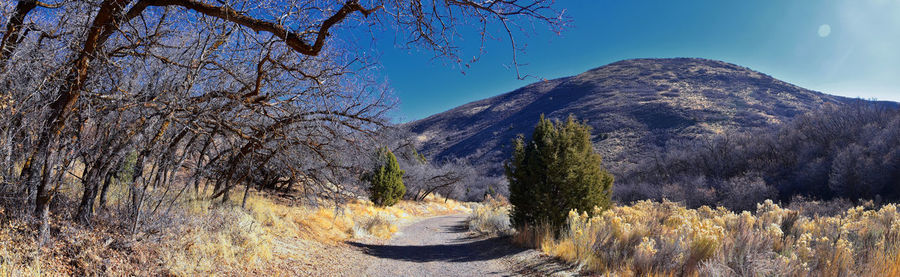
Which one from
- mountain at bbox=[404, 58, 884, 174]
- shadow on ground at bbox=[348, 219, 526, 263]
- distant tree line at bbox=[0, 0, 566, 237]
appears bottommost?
shadow on ground at bbox=[348, 219, 526, 263]

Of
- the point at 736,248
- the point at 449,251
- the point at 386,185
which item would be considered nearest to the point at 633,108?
the point at 386,185

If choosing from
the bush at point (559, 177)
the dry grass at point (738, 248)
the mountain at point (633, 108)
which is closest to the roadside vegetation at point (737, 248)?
the dry grass at point (738, 248)

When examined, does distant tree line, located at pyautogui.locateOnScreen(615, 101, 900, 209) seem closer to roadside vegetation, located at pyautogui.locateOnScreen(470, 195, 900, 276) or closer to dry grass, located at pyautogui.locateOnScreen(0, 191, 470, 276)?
roadside vegetation, located at pyautogui.locateOnScreen(470, 195, 900, 276)

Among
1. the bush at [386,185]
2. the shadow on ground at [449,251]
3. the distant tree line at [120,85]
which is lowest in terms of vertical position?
the shadow on ground at [449,251]

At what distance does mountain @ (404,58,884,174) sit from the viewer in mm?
50781

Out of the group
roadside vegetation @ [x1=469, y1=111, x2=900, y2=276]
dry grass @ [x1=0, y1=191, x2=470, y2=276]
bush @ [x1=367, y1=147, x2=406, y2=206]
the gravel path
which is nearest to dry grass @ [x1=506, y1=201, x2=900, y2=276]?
roadside vegetation @ [x1=469, y1=111, x2=900, y2=276]

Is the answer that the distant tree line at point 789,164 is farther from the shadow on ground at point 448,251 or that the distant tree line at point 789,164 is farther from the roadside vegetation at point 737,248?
the shadow on ground at point 448,251

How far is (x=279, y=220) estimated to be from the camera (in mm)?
9195

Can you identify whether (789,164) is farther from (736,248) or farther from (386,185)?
(736,248)

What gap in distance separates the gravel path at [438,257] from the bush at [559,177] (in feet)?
4.39

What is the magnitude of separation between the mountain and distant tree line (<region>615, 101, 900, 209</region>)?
6.51 m

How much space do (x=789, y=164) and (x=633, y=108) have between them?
34279 mm

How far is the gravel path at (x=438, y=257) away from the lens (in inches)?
306

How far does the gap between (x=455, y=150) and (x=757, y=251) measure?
66.6 metres
